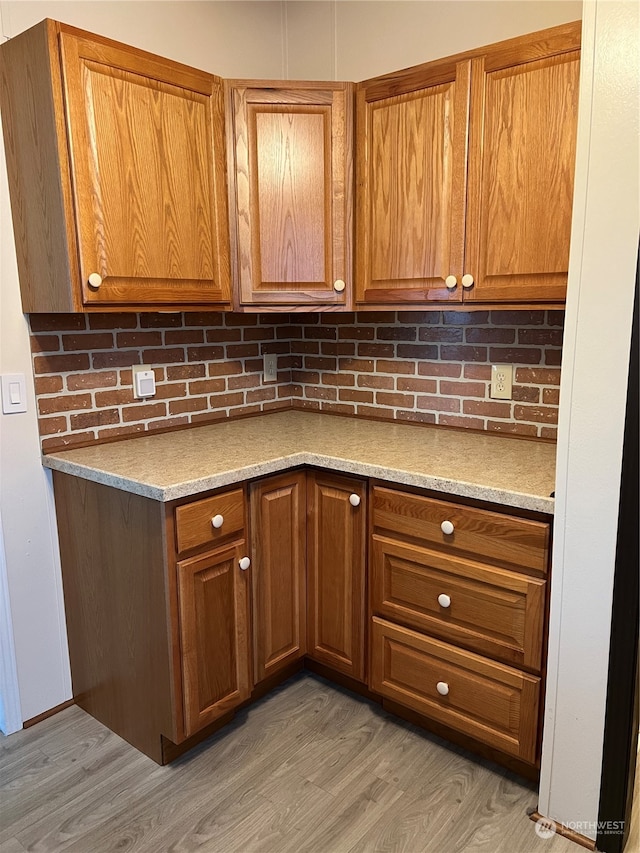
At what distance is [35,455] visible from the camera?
199 cm

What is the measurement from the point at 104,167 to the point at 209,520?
1047 millimetres

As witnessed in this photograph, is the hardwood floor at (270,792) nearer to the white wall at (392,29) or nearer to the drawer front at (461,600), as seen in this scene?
the drawer front at (461,600)

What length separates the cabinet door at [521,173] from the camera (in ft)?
5.56

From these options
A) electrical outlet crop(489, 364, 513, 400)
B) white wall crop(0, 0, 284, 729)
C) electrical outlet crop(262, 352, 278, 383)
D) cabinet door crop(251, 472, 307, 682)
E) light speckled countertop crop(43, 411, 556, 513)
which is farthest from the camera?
electrical outlet crop(262, 352, 278, 383)

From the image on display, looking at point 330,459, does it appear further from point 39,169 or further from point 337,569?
point 39,169

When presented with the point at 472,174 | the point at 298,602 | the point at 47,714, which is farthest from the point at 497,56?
the point at 47,714

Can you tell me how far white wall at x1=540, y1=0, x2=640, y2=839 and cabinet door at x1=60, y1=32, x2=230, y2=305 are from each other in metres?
1.16

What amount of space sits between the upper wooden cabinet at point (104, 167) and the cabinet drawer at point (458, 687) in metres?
1.31

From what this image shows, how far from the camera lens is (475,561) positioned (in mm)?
1747

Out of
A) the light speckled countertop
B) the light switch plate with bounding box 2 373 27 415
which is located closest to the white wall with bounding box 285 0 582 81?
the light speckled countertop

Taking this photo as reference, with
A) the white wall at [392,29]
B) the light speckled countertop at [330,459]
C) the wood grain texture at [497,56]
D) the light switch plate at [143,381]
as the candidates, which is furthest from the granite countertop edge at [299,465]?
the white wall at [392,29]

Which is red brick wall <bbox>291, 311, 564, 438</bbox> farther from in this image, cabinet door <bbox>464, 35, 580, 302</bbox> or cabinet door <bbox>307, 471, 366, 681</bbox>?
cabinet door <bbox>307, 471, 366, 681</bbox>

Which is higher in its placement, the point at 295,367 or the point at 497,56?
the point at 497,56

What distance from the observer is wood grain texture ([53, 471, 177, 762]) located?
69.9 inches
